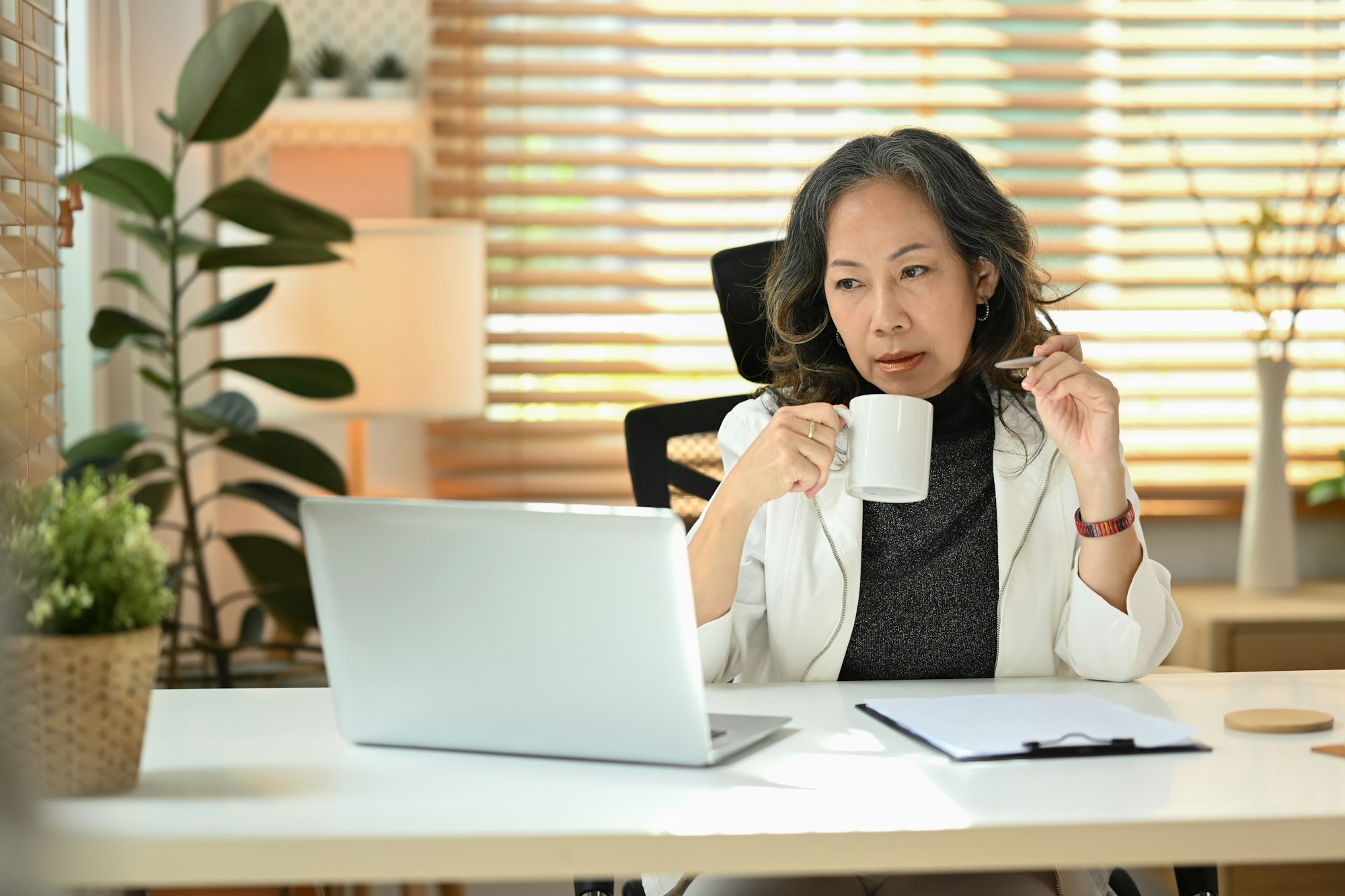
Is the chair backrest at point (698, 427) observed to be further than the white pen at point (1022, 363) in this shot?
Yes

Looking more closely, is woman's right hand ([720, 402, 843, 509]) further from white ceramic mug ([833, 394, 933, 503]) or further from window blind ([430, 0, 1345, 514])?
window blind ([430, 0, 1345, 514])

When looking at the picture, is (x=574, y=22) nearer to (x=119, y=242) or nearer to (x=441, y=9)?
(x=441, y=9)

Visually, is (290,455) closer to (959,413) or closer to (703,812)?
(959,413)

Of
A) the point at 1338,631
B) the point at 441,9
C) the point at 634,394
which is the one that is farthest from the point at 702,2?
the point at 1338,631

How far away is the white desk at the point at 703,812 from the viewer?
72 cm

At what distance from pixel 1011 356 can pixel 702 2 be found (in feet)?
5.56

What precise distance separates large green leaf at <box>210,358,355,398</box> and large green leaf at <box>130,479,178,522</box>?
0.85 feet

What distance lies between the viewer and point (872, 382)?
1.56 meters

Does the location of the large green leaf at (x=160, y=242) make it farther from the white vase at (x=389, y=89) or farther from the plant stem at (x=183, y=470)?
the white vase at (x=389, y=89)

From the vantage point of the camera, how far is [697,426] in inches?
65.5

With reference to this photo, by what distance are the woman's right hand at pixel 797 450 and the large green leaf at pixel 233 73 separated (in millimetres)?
1332

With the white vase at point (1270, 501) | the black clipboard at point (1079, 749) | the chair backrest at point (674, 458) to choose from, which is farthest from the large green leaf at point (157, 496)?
the white vase at point (1270, 501)

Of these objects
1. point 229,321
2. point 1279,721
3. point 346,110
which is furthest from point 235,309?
point 1279,721

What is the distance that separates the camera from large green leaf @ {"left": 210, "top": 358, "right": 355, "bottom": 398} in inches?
89.7
